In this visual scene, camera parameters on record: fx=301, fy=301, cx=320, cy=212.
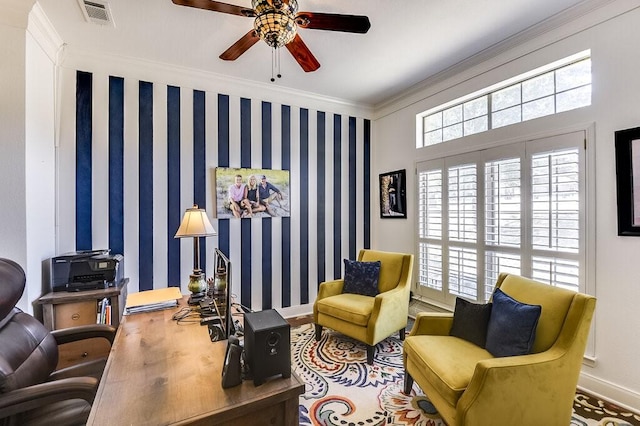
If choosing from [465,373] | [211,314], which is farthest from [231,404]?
[465,373]

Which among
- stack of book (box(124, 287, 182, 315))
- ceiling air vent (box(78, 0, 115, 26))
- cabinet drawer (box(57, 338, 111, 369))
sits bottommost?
cabinet drawer (box(57, 338, 111, 369))

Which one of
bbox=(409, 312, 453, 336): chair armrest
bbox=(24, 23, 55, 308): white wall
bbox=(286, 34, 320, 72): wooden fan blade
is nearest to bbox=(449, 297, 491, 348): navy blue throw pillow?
bbox=(409, 312, 453, 336): chair armrest

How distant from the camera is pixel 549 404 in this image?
1.65 metres

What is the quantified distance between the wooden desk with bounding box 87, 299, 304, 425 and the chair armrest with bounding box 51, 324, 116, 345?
0.51 m

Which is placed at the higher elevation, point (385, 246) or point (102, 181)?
point (102, 181)

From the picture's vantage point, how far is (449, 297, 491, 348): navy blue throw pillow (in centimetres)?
208

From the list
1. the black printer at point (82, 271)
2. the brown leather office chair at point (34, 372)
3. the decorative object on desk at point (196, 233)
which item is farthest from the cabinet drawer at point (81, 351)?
the decorative object on desk at point (196, 233)

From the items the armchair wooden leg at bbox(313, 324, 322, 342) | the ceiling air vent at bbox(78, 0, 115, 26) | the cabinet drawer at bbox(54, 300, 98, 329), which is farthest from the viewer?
the armchair wooden leg at bbox(313, 324, 322, 342)

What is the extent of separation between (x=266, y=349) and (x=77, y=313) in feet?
7.48

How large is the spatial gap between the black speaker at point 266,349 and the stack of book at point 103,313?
2067mm

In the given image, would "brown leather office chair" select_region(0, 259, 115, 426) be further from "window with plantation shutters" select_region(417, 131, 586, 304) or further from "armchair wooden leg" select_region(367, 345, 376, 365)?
"window with plantation shutters" select_region(417, 131, 586, 304)

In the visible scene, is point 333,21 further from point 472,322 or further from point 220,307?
point 472,322

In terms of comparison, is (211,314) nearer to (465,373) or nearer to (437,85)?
(465,373)

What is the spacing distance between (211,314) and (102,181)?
209 cm
